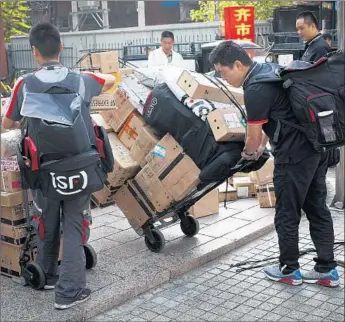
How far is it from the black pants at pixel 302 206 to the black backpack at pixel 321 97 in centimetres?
35

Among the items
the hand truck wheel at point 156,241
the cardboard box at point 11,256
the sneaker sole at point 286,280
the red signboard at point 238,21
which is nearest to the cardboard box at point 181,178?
the hand truck wheel at point 156,241

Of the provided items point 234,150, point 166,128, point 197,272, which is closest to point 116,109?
point 166,128

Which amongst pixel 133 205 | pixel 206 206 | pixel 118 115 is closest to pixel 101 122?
pixel 118 115

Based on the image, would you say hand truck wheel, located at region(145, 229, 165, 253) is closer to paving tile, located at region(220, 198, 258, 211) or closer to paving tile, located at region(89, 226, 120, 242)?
paving tile, located at region(89, 226, 120, 242)

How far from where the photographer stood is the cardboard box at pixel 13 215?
418 centimetres

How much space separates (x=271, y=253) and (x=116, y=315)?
1.71m

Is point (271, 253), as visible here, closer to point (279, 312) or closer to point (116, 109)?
point (279, 312)

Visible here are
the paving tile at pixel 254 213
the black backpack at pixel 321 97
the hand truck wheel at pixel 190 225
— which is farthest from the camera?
the paving tile at pixel 254 213

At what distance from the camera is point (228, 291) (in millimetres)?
4266

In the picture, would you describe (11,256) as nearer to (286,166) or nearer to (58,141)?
(58,141)

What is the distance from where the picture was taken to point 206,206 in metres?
5.90

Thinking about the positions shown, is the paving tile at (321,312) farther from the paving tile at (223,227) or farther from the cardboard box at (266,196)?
the cardboard box at (266,196)

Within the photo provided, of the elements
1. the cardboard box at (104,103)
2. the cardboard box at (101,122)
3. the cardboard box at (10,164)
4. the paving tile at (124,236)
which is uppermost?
the cardboard box at (104,103)

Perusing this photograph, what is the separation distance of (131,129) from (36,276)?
5.07 feet
